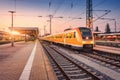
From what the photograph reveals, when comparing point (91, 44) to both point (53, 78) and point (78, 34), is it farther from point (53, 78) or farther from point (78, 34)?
point (53, 78)

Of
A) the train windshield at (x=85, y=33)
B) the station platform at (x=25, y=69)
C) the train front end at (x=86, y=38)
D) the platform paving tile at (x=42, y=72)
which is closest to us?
the platform paving tile at (x=42, y=72)

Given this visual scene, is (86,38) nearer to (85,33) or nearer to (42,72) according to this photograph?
(85,33)

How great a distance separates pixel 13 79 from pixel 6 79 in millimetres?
276

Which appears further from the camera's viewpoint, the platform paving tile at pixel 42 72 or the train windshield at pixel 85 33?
the train windshield at pixel 85 33

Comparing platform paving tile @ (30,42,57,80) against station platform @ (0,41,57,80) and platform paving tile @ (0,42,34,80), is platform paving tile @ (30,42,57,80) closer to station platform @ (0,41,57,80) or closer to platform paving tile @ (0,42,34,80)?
station platform @ (0,41,57,80)

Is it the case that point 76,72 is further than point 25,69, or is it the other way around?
point 76,72

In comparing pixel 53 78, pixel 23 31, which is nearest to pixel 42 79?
pixel 53 78

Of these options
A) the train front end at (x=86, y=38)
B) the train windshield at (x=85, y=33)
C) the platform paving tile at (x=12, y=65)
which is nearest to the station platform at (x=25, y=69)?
the platform paving tile at (x=12, y=65)

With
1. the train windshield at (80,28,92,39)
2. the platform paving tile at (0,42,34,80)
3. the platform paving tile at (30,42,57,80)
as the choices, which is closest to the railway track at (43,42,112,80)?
the platform paving tile at (30,42,57,80)

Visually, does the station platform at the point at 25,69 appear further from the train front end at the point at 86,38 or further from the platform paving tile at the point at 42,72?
the train front end at the point at 86,38

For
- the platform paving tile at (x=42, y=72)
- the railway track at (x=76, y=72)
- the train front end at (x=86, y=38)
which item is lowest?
the railway track at (x=76, y=72)

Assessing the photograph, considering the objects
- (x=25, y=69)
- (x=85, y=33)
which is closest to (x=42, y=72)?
(x=25, y=69)

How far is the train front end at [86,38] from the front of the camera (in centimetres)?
2319

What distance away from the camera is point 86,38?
77.3 feet
